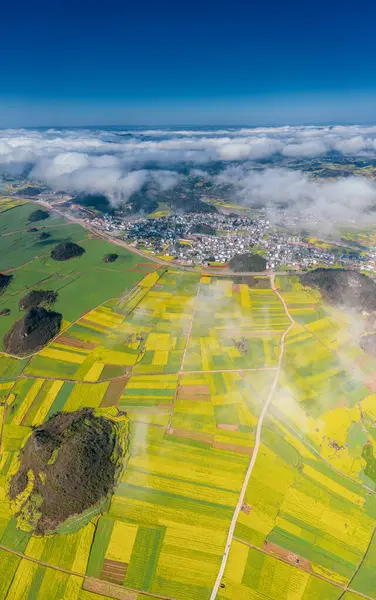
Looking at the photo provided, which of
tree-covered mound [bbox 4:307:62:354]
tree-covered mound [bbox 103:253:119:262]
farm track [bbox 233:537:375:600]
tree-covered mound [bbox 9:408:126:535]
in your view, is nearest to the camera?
farm track [bbox 233:537:375:600]

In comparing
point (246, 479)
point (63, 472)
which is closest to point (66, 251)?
point (63, 472)

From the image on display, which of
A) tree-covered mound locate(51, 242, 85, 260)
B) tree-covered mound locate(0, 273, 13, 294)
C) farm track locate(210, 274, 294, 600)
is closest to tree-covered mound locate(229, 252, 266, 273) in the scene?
farm track locate(210, 274, 294, 600)

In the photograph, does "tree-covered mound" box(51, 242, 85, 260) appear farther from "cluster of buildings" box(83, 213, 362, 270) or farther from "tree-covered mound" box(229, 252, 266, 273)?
"tree-covered mound" box(229, 252, 266, 273)

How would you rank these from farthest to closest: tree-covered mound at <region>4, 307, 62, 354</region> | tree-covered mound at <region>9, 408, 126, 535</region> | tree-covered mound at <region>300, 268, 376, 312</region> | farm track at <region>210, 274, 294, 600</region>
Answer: tree-covered mound at <region>300, 268, 376, 312</region>
tree-covered mound at <region>4, 307, 62, 354</region>
tree-covered mound at <region>9, 408, 126, 535</region>
farm track at <region>210, 274, 294, 600</region>

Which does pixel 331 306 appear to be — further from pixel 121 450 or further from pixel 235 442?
pixel 121 450

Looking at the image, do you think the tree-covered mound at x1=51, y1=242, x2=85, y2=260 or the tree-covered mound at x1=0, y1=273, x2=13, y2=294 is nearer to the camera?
the tree-covered mound at x1=0, y1=273, x2=13, y2=294

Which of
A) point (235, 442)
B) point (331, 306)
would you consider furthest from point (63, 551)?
point (331, 306)

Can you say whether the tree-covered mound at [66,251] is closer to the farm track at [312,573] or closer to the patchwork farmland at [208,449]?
the patchwork farmland at [208,449]

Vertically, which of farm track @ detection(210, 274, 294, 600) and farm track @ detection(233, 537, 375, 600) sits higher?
farm track @ detection(210, 274, 294, 600)
